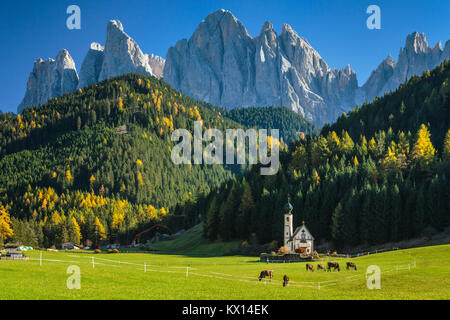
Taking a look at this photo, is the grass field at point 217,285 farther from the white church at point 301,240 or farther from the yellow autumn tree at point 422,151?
the yellow autumn tree at point 422,151

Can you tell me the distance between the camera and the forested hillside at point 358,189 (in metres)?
90.1

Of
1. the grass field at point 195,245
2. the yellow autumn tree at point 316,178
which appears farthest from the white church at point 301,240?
the yellow autumn tree at point 316,178

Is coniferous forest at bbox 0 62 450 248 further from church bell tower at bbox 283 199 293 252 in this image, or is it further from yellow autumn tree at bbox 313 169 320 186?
church bell tower at bbox 283 199 293 252

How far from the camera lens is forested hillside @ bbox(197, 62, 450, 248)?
296 ft

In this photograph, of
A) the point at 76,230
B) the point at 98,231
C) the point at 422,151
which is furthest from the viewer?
the point at 98,231

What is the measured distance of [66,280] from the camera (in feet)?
120

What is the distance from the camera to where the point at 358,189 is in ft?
334

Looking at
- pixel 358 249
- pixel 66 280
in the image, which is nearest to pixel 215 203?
pixel 358 249

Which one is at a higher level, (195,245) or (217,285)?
(217,285)

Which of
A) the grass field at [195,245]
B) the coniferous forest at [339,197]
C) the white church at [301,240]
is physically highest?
the coniferous forest at [339,197]

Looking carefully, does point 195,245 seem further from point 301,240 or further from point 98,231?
point 98,231

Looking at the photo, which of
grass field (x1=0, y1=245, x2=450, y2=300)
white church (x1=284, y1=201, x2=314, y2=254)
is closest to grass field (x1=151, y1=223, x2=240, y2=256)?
white church (x1=284, y1=201, x2=314, y2=254)

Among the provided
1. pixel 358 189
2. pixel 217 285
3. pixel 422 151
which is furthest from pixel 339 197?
pixel 217 285
